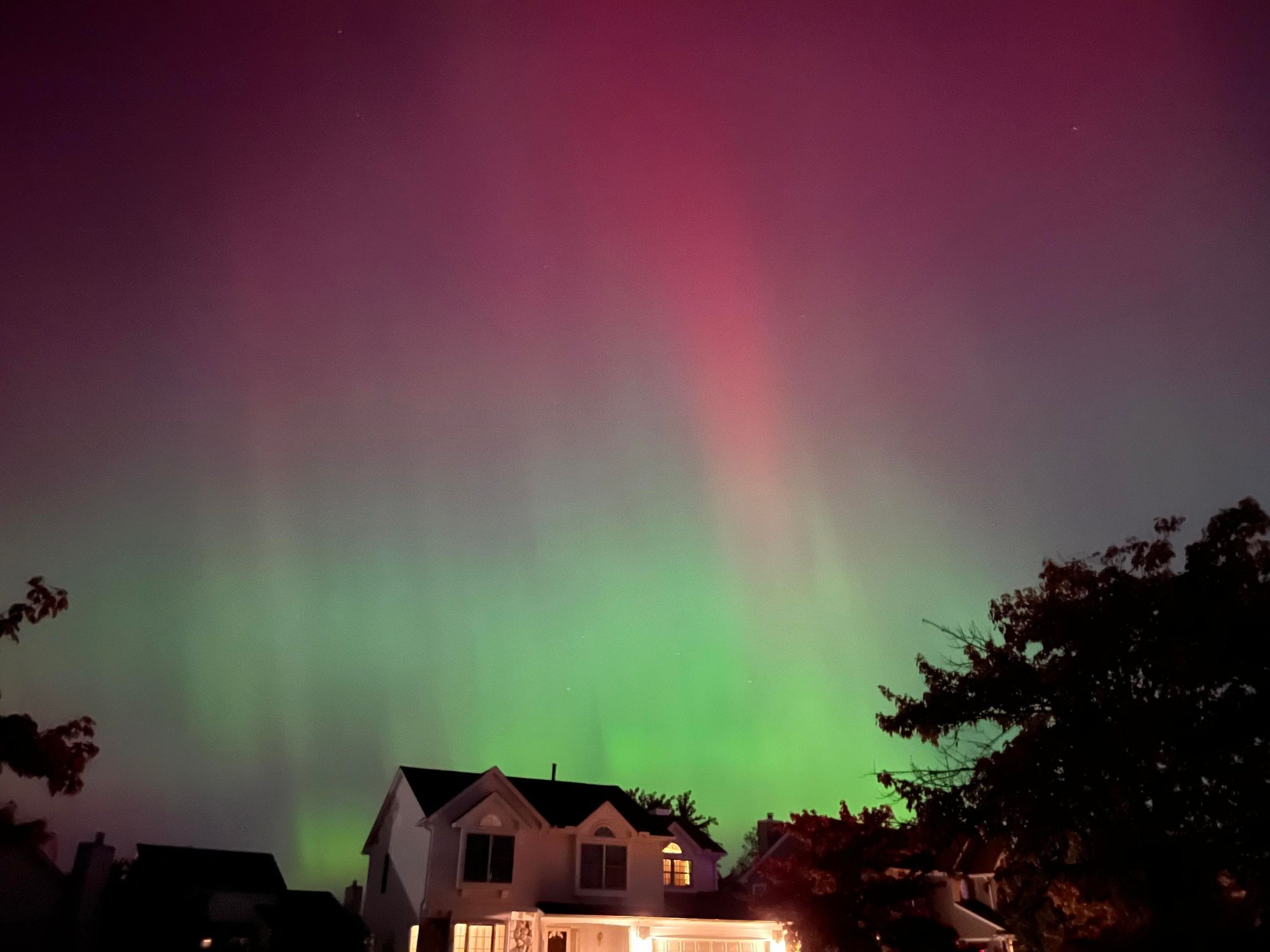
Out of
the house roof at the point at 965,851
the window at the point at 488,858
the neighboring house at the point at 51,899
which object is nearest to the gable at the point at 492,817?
the window at the point at 488,858

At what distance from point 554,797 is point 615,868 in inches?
159

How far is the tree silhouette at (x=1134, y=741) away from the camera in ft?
54.5

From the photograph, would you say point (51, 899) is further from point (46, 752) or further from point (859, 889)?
point (859, 889)

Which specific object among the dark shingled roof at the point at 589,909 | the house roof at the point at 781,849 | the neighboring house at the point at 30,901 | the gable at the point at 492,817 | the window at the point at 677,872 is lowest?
the neighboring house at the point at 30,901

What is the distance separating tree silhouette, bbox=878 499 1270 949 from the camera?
16609 millimetres

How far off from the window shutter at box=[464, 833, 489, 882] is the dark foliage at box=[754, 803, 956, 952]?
32.3 feet

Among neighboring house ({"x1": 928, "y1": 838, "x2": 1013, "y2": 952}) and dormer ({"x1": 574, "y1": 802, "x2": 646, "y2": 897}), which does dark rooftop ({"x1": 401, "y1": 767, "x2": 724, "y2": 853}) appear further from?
neighboring house ({"x1": 928, "y1": 838, "x2": 1013, "y2": 952})

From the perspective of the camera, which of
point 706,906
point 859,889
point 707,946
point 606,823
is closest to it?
point 859,889

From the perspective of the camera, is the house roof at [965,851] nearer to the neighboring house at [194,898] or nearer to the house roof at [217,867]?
the neighboring house at [194,898]

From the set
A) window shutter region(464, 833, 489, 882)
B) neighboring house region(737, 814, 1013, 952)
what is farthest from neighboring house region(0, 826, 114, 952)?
neighboring house region(737, 814, 1013, 952)

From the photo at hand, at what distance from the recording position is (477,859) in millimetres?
31938

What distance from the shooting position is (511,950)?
30047 mm

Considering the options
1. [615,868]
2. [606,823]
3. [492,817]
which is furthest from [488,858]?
[615,868]

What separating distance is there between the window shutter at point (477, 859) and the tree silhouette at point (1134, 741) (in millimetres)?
17560
